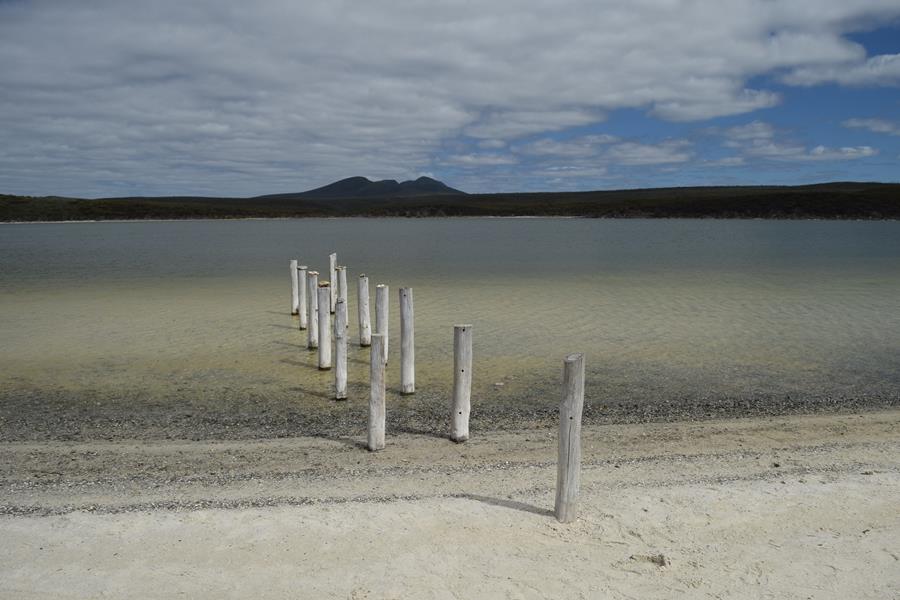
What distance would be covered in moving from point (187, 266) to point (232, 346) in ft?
65.2

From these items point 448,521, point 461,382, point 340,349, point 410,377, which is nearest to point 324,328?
point 340,349

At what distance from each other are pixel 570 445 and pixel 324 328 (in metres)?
6.44

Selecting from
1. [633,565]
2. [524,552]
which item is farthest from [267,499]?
[633,565]

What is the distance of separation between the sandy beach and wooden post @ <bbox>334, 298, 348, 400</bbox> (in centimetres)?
190

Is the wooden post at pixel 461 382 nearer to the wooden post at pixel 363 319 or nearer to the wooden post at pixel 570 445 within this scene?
the wooden post at pixel 570 445

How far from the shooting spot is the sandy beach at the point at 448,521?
505 centimetres

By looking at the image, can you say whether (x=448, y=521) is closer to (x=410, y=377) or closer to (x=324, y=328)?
(x=410, y=377)

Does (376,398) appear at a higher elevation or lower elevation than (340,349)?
lower

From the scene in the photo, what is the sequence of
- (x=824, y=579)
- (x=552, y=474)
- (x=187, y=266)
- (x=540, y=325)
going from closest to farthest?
(x=824, y=579) < (x=552, y=474) < (x=540, y=325) < (x=187, y=266)

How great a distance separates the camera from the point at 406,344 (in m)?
9.96

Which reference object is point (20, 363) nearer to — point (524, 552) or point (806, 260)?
point (524, 552)

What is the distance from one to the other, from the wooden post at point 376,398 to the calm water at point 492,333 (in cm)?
171

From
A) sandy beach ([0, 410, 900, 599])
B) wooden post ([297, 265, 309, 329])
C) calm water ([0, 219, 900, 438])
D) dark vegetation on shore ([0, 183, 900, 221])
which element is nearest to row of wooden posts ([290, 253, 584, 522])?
sandy beach ([0, 410, 900, 599])

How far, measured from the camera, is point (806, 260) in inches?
1334
